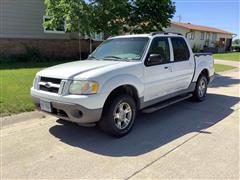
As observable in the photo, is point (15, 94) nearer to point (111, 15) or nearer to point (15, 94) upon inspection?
point (15, 94)

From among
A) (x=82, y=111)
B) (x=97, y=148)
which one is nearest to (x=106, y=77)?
(x=82, y=111)

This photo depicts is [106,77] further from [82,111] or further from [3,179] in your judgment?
[3,179]

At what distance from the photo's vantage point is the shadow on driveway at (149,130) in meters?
4.28

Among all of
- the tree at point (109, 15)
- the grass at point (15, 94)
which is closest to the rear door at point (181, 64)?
the grass at point (15, 94)

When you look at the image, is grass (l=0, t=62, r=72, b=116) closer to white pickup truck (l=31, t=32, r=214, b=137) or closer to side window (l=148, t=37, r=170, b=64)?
white pickup truck (l=31, t=32, r=214, b=137)

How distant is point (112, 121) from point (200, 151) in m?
1.55

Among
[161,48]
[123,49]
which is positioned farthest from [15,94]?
[161,48]

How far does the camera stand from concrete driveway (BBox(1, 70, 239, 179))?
11.4 ft

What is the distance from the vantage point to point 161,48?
572cm

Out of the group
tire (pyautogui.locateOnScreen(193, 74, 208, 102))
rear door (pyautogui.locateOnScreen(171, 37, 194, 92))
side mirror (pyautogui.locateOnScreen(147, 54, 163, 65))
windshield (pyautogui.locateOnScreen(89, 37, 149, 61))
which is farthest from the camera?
tire (pyautogui.locateOnScreen(193, 74, 208, 102))

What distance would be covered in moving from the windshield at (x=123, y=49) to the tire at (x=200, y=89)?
265 cm

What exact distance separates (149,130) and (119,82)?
1.26m

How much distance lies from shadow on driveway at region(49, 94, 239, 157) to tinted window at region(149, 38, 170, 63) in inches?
55.2

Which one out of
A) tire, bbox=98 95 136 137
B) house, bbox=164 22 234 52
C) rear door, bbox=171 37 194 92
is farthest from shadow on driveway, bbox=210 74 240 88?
house, bbox=164 22 234 52
